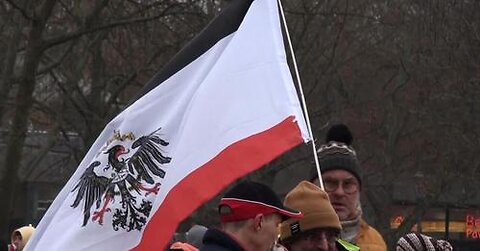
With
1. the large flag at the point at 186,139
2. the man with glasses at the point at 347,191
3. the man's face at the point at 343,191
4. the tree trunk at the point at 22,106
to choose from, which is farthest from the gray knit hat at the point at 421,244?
the tree trunk at the point at 22,106

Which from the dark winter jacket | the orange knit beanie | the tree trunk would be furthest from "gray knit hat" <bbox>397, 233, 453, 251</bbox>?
the tree trunk

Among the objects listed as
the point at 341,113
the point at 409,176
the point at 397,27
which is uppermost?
the point at 397,27

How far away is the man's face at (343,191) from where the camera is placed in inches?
232

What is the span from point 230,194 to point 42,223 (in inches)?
58.1

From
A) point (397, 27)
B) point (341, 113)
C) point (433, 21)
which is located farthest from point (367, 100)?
Answer: point (433, 21)

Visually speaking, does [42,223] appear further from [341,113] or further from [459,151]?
[341,113]

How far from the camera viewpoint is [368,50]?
76.4 feet

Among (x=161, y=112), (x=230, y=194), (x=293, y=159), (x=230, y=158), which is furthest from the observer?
(x=293, y=159)

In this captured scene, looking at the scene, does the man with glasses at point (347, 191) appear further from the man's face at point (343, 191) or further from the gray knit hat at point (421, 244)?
the gray knit hat at point (421, 244)

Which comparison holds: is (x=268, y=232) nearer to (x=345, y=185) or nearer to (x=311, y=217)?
(x=311, y=217)

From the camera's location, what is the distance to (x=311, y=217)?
533 centimetres

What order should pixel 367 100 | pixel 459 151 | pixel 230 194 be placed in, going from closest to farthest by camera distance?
pixel 230 194
pixel 459 151
pixel 367 100

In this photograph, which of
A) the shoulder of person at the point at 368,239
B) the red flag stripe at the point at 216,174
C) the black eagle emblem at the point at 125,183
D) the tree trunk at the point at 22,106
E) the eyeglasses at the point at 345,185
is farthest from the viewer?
the tree trunk at the point at 22,106

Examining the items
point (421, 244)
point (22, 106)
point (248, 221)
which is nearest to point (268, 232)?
point (248, 221)
